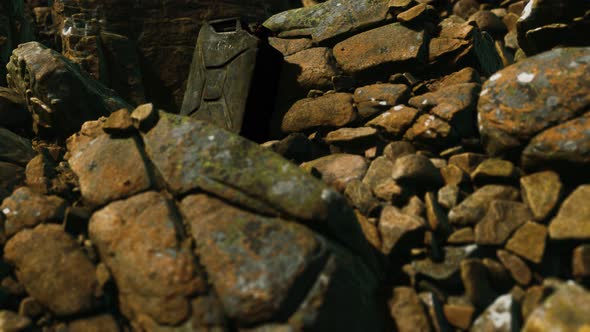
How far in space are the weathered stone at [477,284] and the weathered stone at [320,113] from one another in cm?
171

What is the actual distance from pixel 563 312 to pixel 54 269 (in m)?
2.59

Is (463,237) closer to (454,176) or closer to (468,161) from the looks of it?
(454,176)

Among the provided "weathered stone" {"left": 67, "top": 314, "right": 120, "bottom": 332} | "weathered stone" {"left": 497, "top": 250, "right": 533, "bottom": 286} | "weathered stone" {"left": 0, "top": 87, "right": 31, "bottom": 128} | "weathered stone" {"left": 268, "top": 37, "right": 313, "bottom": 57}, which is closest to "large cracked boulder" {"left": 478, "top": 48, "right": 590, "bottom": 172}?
"weathered stone" {"left": 497, "top": 250, "right": 533, "bottom": 286}

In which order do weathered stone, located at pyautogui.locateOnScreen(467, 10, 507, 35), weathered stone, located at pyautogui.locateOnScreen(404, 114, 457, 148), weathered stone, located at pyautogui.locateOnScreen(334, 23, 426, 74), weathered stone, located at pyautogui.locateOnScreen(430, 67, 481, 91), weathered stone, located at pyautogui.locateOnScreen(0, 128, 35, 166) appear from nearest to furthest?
weathered stone, located at pyautogui.locateOnScreen(404, 114, 457, 148) < weathered stone, located at pyautogui.locateOnScreen(0, 128, 35, 166) < weathered stone, located at pyautogui.locateOnScreen(430, 67, 481, 91) < weathered stone, located at pyautogui.locateOnScreen(334, 23, 426, 74) < weathered stone, located at pyautogui.locateOnScreen(467, 10, 507, 35)

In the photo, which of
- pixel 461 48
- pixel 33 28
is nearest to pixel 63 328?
pixel 461 48

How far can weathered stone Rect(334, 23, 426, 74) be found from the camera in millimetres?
4219

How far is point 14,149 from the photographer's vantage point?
371 cm

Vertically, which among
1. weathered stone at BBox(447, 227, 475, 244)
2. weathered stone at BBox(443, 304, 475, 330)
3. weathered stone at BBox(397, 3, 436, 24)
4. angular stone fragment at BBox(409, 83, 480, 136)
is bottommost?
weathered stone at BBox(443, 304, 475, 330)

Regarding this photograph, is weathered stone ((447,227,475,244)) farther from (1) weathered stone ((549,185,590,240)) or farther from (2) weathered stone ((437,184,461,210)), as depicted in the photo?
(1) weathered stone ((549,185,590,240))

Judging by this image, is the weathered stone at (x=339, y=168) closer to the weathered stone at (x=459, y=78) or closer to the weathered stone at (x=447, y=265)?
the weathered stone at (x=447, y=265)

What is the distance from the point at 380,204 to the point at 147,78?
3588 mm

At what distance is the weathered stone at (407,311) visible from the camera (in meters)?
2.54

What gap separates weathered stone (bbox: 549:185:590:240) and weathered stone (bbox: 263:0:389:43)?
2.51m

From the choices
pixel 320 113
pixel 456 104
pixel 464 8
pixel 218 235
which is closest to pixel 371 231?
pixel 218 235
